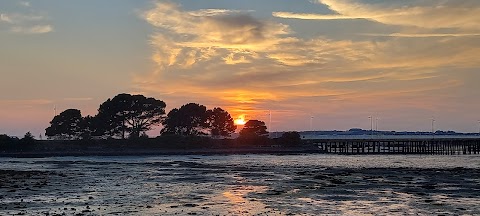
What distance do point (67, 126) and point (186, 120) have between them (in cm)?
2986

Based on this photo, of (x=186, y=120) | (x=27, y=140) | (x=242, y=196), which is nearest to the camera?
(x=242, y=196)

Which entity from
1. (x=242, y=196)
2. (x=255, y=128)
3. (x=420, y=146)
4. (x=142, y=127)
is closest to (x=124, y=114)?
(x=142, y=127)

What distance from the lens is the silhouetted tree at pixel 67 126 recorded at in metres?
132

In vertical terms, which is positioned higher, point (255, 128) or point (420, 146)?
point (255, 128)

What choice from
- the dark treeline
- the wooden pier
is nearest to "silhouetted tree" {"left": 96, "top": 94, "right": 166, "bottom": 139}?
the dark treeline

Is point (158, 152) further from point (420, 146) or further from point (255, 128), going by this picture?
point (420, 146)

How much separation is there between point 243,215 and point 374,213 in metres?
6.58

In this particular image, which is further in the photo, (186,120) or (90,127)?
(186,120)

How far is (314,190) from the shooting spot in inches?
1497

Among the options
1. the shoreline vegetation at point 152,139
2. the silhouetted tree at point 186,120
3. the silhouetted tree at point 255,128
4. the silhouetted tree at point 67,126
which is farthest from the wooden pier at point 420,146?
the silhouetted tree at point 67,126

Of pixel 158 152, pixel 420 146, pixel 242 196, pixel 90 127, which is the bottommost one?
pixel 242 196

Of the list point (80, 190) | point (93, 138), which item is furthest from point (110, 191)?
point (93, 138)

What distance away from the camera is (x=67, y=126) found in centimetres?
13212

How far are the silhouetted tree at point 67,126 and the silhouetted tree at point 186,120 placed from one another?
2133 centimetres
